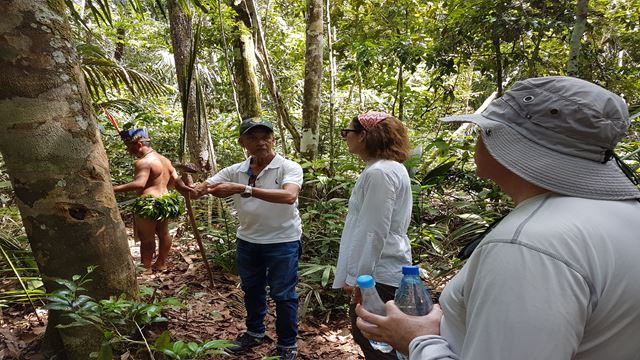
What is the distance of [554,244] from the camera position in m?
0.80

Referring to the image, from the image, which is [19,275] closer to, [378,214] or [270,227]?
[270,227]

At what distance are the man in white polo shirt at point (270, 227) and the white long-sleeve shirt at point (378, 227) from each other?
0.67 meters

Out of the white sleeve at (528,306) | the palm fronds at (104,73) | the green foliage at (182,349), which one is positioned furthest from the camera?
the palm fronds at (104,73)

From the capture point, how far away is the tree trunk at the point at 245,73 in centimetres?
609

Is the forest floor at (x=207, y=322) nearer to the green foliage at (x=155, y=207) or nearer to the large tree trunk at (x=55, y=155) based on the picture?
the green foliage at (x=155, y=207)

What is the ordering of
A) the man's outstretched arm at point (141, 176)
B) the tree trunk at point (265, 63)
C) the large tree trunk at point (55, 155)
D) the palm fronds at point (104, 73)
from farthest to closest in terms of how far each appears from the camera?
the tree trunk at point (265, 63)
the palm fronds at point (104, 73)
the man's outstretched arm at point (141, 176)
the large tree trunk at point (55, 155)

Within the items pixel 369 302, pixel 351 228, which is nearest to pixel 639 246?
pixel 369 302

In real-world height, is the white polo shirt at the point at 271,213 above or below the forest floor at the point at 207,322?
above

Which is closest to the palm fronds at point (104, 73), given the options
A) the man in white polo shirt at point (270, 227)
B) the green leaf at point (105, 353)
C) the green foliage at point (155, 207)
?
the green foliage at point (155, 207)

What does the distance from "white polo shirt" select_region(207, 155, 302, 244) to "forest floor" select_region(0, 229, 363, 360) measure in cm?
69

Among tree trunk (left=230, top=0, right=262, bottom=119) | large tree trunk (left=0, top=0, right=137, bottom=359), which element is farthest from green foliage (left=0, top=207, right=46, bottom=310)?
tree trunk (left=230, top=0, right=262, bottom=119)

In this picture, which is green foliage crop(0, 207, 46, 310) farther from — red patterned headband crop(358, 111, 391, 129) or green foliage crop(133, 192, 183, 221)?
red patterned headband crop(358, 111, 391, 129)

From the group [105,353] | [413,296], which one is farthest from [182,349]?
[413,296]

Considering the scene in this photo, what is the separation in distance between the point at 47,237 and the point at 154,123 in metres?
7.93
